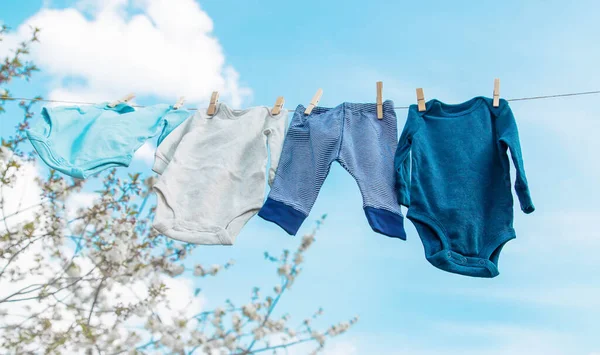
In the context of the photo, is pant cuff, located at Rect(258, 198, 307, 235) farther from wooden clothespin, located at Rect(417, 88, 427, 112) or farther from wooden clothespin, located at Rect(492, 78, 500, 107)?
wooden clothespin, located at Rect(492, 78, 500, 107)

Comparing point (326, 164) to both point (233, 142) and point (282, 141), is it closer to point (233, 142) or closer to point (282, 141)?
point (282, 141)

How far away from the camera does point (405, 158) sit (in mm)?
2693

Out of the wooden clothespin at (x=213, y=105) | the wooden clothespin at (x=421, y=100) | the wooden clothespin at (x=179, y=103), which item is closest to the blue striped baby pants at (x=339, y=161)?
the wooden clothespin at (x=421, y=100)

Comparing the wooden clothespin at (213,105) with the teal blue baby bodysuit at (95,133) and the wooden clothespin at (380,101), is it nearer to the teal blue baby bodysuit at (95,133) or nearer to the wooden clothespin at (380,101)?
the teal blue baby bodysuit at (95,133)

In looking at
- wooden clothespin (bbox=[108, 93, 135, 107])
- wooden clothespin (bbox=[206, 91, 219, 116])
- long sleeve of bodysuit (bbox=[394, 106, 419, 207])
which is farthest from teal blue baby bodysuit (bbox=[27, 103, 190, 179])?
long sleeve of bodysuit (bbox=[394, 106, 419, 207])

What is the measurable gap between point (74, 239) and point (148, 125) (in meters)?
0.70

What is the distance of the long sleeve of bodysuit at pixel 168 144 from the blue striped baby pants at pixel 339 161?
0.58m

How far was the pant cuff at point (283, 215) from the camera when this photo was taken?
8.72ft

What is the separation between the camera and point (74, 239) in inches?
116

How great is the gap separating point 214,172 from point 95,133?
714 mm

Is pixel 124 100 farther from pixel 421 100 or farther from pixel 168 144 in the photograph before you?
pixel 421 100

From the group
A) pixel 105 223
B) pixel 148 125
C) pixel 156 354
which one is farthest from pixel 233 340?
pixel 148 125

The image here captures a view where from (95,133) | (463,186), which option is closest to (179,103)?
(95,133)

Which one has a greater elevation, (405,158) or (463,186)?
(405,158)
